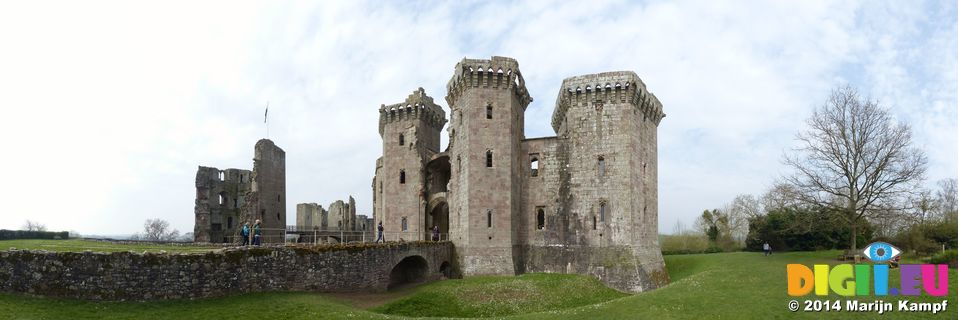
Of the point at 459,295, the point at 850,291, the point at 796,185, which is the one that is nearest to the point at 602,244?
the point at 459,295

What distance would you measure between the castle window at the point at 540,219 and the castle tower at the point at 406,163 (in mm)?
9227

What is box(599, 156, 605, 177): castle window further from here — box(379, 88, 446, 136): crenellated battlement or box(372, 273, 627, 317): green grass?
box(379, 88, 446, 136): crenellated battlement

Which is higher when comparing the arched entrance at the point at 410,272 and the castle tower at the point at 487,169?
the castle tower at the point at 487,169

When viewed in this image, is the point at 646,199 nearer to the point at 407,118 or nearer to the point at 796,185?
the point at 796,185

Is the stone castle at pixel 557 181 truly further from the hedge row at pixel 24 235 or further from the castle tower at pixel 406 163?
the hedge row at pixel 24 235

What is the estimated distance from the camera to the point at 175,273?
18031 mm

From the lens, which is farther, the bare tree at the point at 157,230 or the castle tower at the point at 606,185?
the bare tree at the point at 157,230

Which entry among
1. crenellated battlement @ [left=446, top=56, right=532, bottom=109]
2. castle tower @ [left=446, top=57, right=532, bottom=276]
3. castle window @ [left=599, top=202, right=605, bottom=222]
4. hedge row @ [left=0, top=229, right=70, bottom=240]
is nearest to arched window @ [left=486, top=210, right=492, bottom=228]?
castle tower @ [left=446, top=57, right=532, bottom=276]

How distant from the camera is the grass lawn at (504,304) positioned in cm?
1602

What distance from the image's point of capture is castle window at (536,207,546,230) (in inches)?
1405

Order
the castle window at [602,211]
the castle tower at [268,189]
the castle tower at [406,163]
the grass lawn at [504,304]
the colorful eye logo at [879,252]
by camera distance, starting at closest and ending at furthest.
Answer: the grass lawn at [504,304] < the colorful eye logo at [879,252] < the castle window at [602,211] < the castle tower at [406,163] < the castle tower at [268,189]

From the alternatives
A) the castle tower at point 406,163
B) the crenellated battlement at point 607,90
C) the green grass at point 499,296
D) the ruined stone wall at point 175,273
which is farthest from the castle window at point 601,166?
the ruined stone wall at point 175,273

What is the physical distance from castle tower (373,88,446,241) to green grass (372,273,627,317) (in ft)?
35.2

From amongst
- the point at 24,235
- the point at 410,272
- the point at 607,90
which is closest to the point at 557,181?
the point at 607,90
